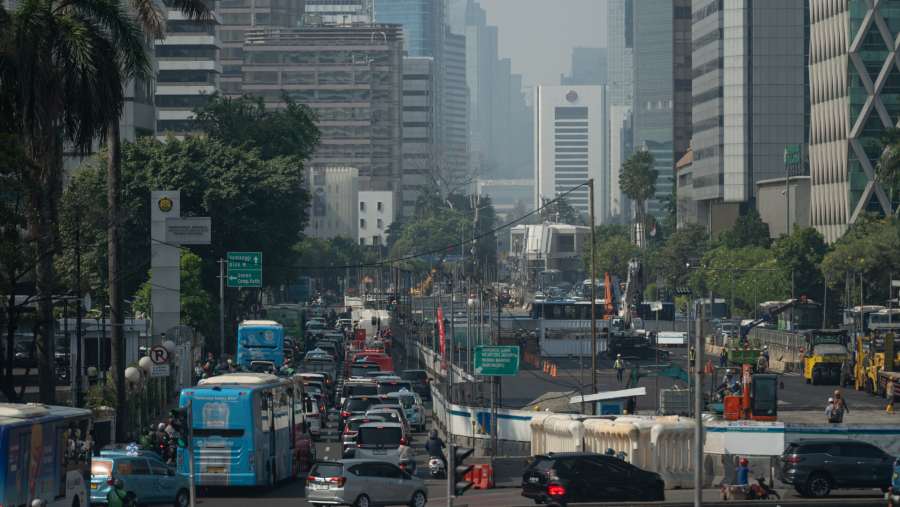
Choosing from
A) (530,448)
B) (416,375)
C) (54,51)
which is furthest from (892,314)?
(54,51)

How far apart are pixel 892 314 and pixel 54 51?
57.4 metres

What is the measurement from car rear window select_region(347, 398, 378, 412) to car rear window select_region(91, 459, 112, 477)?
19509mm

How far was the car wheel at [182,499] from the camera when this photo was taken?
36.5m

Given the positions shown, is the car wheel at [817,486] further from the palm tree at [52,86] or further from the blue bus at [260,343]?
the blue bus at [260,343]

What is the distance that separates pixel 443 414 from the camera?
2189 inches

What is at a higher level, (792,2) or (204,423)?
(792,2)

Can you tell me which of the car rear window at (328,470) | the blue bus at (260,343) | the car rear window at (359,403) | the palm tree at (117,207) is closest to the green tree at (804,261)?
the blue bus at (260,343)

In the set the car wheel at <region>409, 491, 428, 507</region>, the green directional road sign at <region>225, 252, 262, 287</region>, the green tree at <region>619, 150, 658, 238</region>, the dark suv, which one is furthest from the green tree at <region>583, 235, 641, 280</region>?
the car wheel at <region>409, 491, 428, 507</region>

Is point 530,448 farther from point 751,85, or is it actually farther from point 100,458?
point 751,85

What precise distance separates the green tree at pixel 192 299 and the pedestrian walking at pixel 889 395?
1369 inches

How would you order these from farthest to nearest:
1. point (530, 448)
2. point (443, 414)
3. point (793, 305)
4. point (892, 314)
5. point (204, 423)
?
1. point (793, 305)
2. point (892, 314)
3. point (443, 414)
4. point (530, 448)
5. point (204, 423)

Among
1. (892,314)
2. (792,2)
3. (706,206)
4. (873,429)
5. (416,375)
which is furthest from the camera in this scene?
(706,206)

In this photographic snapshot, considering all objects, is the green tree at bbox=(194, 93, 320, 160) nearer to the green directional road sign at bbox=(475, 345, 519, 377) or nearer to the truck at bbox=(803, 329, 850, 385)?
the truck at bbox=(803, 329, 850, 385)

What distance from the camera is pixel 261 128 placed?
11000 centimetres
